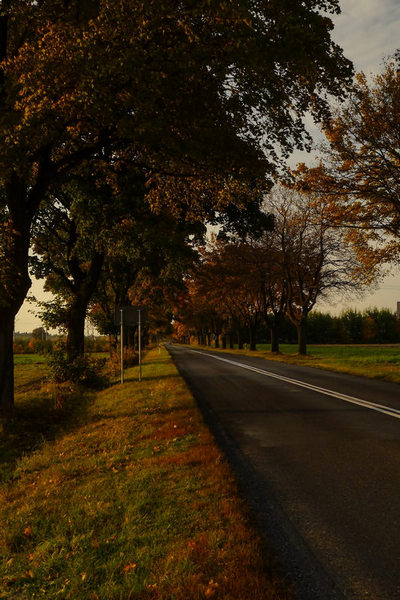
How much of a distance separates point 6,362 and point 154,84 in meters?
7.36

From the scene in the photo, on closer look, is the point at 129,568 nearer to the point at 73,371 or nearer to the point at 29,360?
the point at 73,371

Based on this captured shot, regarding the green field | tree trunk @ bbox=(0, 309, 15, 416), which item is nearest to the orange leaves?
tree trunk @ bbox=(0, 309, 15, 416)

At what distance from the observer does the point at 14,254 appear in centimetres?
1023

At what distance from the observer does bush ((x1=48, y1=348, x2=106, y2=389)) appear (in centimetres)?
1708

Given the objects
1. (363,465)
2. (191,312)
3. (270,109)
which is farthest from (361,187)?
(191,312)

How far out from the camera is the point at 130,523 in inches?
171

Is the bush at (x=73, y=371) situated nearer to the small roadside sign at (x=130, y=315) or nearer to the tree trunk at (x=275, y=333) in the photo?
the small roadside sign at (x=130, y=315)

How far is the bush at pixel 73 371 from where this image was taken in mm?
17078

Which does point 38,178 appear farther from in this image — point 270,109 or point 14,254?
point 270,109

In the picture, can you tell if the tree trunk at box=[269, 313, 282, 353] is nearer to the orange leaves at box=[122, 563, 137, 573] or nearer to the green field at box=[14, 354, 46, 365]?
the green field at box=[14, 354, 46, 365]

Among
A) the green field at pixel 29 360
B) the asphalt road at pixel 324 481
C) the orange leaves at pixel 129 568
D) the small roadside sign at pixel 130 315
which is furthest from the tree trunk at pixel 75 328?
the green field at pixel 29 360

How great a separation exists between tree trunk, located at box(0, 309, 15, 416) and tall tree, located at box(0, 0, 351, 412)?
25 millimetres

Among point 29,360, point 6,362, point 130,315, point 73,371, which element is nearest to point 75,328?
point 73,371

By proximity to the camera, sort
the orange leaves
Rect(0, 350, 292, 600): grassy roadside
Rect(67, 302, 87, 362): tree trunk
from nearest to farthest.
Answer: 1. Rect(0, 350, 292, 600): grassy roadside
2. the orange leaves
3. Rect(67, 302, 87, 362): tree trunk
